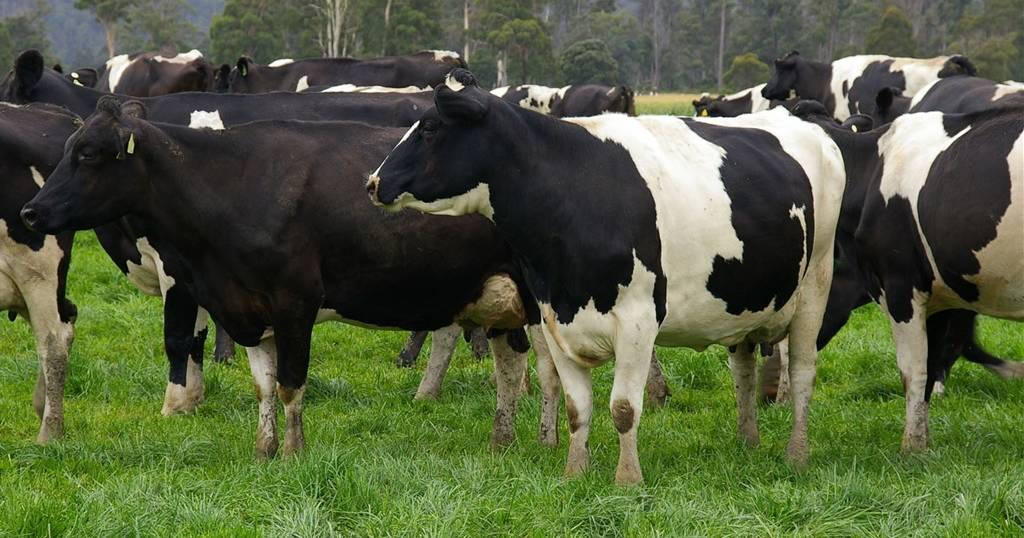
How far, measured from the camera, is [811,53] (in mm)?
91125

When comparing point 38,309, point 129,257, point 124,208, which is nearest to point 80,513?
point 124,208

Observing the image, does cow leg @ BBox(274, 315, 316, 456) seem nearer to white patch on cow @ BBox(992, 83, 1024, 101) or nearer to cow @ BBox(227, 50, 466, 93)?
white patch on cow @ BBox(992, 83, 1024, 101)

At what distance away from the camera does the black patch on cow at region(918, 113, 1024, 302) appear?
22.6 feet

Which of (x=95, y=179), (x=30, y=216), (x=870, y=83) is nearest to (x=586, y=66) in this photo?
(x=870, y=83)

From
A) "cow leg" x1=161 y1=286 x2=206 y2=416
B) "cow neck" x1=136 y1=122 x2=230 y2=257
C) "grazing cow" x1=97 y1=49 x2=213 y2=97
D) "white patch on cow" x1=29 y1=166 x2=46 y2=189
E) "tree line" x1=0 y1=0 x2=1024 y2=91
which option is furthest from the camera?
"tree line" x1=0 y1=0 x2=1024 y2=91

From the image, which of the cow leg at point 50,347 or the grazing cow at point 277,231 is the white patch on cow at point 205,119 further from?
the grazing cow at point 277,231

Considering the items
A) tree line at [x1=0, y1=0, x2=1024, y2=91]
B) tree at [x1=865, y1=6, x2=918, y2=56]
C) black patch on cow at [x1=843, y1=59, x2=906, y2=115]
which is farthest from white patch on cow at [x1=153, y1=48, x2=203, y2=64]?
tree at [x1=865, y1=6, x2=918, y2=56]

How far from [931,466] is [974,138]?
6.24 ft

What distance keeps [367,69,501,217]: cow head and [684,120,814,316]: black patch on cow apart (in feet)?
4.54

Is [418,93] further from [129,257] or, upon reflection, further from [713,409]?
[713,409]

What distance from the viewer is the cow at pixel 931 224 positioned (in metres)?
6.87

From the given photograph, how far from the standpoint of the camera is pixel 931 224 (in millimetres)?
7180

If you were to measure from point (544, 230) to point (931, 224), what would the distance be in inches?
92.3

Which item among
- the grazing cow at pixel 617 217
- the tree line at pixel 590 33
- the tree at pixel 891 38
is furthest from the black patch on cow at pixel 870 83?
the tree at pixel 891 38
